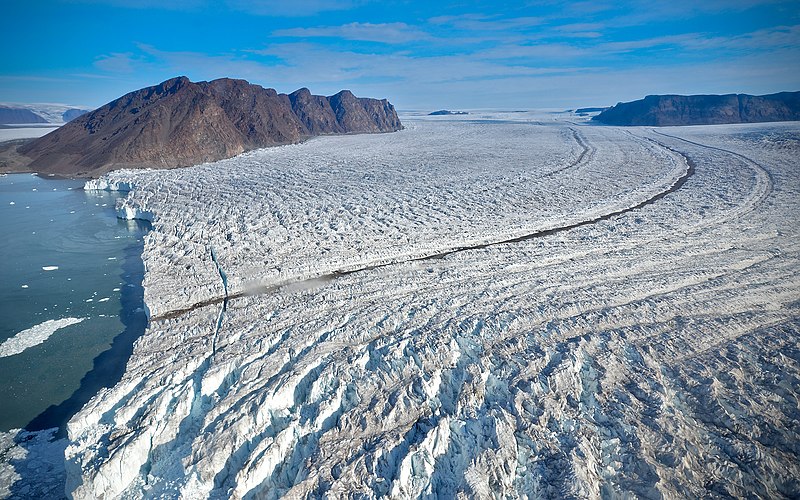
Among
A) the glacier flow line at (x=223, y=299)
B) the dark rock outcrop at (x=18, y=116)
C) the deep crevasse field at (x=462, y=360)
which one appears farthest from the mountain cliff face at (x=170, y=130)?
the dark rock outcrop at (x=18, y=116)

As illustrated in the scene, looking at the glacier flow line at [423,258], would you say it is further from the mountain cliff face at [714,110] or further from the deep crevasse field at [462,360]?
the mountain cliff face at [714,110]

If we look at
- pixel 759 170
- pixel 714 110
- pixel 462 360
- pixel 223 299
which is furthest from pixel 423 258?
pixel 714 110

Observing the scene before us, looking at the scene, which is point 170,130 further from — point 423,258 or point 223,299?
point 423,258

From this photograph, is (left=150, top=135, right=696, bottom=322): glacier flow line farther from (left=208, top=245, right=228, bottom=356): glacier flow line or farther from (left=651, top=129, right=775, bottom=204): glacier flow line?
(left=651, top=129, right=775, bottom=204): glacier flow line

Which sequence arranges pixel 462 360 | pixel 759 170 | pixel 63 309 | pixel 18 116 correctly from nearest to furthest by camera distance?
pixel 462 360, pixel 63 309, pixel 759 170, pixel 18 116

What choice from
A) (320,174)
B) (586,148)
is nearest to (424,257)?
(320,174)

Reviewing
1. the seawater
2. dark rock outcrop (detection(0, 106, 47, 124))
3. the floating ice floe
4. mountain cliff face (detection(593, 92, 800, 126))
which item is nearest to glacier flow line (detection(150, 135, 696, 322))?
the seawater
